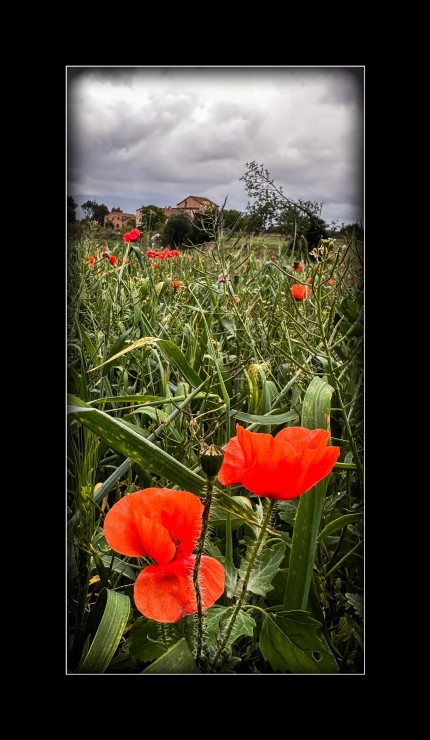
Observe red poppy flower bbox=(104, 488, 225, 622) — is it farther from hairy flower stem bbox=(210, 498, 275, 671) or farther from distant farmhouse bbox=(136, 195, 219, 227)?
distant farmhouse bbox=(136, 195, 219, 227)

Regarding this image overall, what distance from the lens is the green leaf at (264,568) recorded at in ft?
3.14

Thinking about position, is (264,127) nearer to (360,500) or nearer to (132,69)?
(132,69)

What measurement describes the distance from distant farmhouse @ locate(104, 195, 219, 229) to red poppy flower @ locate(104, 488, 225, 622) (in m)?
0.48

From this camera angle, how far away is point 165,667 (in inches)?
38.0

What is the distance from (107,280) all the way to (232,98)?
365 millimetres

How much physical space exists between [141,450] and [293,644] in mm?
341

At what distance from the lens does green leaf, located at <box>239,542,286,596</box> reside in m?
0.96

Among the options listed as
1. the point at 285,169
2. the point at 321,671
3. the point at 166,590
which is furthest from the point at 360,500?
the point at 285,169

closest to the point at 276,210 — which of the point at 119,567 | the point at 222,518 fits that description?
the point at 222,518

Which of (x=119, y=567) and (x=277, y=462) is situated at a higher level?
(x=277, y=462)

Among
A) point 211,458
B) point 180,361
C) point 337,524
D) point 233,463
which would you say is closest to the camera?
point 211,458

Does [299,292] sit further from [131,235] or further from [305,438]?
[305,438]

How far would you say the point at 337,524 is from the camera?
106 cm

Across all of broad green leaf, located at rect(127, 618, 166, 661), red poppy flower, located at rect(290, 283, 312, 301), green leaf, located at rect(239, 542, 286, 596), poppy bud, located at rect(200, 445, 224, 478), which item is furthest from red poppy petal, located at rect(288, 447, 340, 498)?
red poppy flower, located at rect(290, 283, 312, 301)
